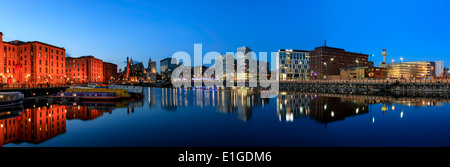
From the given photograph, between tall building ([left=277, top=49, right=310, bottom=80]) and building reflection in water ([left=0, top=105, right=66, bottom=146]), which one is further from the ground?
tall building ([left=277, top=49, right=310, bottom=80])

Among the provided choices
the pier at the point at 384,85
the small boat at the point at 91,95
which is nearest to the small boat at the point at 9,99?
the small boat at the point at 91,95

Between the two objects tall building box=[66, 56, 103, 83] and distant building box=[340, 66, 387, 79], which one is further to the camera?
tall building box=[66, 56, 103, 83]

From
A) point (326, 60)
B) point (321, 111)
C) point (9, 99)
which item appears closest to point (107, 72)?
point (9, 99)

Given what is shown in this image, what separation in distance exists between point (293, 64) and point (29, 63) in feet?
530

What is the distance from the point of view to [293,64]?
17750 centimetres

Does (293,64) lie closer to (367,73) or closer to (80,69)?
(367,73)

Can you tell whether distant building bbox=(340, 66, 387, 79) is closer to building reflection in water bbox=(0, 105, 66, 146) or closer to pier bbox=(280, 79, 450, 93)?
pier bbox=(280, 79, 450, 93)

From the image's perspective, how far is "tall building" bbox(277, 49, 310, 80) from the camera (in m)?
174

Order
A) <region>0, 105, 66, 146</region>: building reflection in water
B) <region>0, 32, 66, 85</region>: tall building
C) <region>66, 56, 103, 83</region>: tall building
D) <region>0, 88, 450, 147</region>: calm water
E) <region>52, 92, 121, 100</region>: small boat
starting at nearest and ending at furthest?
1. <region>0, 88, 450, 147</region>: calm water
2. <region>0, 105, 66, 146</region>: building reflection in water
3. <region>52, 92, 121, 100</region>: small boat
4. <region>0, 32, 66, 85</region>: tall building
5. <region>66, 56, 103, 83</region>: tall building

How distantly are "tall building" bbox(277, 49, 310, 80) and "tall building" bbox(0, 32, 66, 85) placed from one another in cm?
A: 14180

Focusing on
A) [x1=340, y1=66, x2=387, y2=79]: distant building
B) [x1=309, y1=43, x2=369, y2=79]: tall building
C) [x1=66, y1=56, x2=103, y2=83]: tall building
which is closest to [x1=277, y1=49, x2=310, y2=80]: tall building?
[x1=309, y1=43, x2=369, y2=79]: tall building
